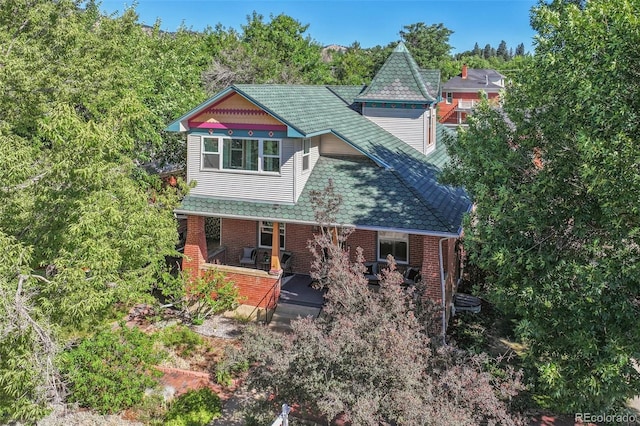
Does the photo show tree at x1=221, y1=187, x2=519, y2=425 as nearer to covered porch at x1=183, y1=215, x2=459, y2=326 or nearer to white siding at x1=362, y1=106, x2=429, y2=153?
covered porch at x1=183, y1=215, x2=459, y2=326

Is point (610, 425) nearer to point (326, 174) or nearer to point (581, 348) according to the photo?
point (581, 348)

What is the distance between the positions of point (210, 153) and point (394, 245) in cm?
734

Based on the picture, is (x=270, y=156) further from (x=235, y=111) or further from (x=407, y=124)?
(x=407, y=124)

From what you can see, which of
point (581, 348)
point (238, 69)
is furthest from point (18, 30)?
point (238, 69)

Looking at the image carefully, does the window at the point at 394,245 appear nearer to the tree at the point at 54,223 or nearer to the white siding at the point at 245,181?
the white siding at the point at 245,181

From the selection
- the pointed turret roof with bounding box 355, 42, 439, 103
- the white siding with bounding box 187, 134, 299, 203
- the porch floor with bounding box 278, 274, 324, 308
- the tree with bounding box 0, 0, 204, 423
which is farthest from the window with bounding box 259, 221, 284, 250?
the pointed turret roof with bounding box 355, 42, 439, 103

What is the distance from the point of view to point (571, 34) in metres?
8.61

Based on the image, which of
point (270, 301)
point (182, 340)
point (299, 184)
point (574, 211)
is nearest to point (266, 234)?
point (270, 301)

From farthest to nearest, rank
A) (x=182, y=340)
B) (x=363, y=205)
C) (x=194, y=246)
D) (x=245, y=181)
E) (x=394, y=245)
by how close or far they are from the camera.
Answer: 1. (x=394, y=245)
2. (x=194, y=246)
3. (x=245, y=181)
4. (x=363, y=205)
5. (x=182, y=340)

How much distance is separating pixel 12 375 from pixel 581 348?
9122mm

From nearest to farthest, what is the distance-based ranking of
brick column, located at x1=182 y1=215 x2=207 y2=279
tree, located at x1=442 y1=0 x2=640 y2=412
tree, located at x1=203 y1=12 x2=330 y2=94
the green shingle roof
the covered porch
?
tree, located at x1=442 y1=0 x2=640 y2=412 → the covered porch → the green shingle roof → brick column, located at x1=182 y1=215 x2=207 y2=279 → tree, located at x1=203 y1=12 x2=330 y2=94

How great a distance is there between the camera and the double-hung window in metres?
15.6

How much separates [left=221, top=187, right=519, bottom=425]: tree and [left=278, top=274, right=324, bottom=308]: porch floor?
654 cm

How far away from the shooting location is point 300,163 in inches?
615
